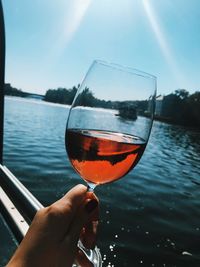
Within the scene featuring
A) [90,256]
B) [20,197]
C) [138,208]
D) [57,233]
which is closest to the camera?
[57,233]

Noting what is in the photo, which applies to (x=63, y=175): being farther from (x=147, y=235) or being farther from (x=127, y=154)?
(x=127, y=154)

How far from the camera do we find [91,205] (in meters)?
1.02

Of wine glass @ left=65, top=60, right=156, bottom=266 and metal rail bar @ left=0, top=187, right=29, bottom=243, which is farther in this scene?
metal rail bar @ left=0, top=187, right=29, bottom=243

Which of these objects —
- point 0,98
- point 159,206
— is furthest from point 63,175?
point 0,98

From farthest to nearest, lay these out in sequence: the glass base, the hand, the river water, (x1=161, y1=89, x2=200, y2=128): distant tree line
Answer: (x1=161, y1=89, x2=200, y2=128): distant tree line
the river water
the glass base
the hand

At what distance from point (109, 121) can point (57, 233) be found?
1.38 feet

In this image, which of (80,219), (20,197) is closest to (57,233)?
(80,219)

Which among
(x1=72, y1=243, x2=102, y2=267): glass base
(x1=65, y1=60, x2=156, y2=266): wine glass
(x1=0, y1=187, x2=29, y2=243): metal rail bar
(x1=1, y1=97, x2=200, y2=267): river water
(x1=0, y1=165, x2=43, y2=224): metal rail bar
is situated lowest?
(x1=1, y1=97, x2=200, y2=267): river water

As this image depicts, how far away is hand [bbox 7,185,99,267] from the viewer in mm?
878

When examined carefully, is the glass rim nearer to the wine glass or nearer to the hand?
the wine glass

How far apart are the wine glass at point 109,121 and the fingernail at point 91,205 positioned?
0.21 feet

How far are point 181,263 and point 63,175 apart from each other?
19.9 ft

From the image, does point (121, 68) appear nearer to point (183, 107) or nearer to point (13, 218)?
point (13, 218)

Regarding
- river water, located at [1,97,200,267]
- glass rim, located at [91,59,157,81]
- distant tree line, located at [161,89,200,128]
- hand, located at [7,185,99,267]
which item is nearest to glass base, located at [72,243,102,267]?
hand, located at [7,185,99,267]
